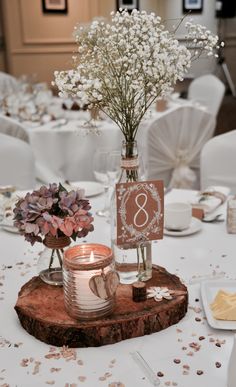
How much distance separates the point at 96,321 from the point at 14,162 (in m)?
1.20

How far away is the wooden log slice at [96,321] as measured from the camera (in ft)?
2.86

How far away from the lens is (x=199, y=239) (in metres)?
1.32

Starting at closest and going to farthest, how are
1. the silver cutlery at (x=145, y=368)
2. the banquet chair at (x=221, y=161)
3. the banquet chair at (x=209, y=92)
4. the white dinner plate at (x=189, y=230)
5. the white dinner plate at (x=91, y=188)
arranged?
the silver cutlery at (x=145, y=368) < the white dinner plate at (x=189, y=230) < the white dinner plate at (x=91, y=188) < the banquet chair at (x=221, y=161) < the banquet chair at (x=209, y=92)

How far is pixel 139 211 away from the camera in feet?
3.25

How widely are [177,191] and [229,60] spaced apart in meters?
4.52

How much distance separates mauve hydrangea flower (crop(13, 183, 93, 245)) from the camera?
95cm

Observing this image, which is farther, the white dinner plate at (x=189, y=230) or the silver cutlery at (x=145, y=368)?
the white dinner plate at (x=189, y=230)

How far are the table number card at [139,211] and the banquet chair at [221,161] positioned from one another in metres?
0.95

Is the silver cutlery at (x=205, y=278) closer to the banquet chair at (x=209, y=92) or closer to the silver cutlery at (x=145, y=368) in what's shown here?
the silver cutlery at (x=145, y=368)

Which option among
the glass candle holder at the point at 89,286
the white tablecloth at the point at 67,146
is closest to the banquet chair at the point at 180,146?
the white tablecloth at the point at 67,146

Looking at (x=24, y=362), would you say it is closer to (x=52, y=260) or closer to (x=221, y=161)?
(x=52, y=260)

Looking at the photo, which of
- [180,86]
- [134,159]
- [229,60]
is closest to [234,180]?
[134,159]

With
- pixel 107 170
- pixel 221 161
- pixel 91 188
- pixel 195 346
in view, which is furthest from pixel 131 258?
pixel 221 161

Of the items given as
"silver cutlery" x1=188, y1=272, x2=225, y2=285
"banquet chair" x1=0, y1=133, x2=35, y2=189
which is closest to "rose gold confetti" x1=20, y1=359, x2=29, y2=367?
"silver cutlery" x1=188, y1=272, x2=225, y2=285
